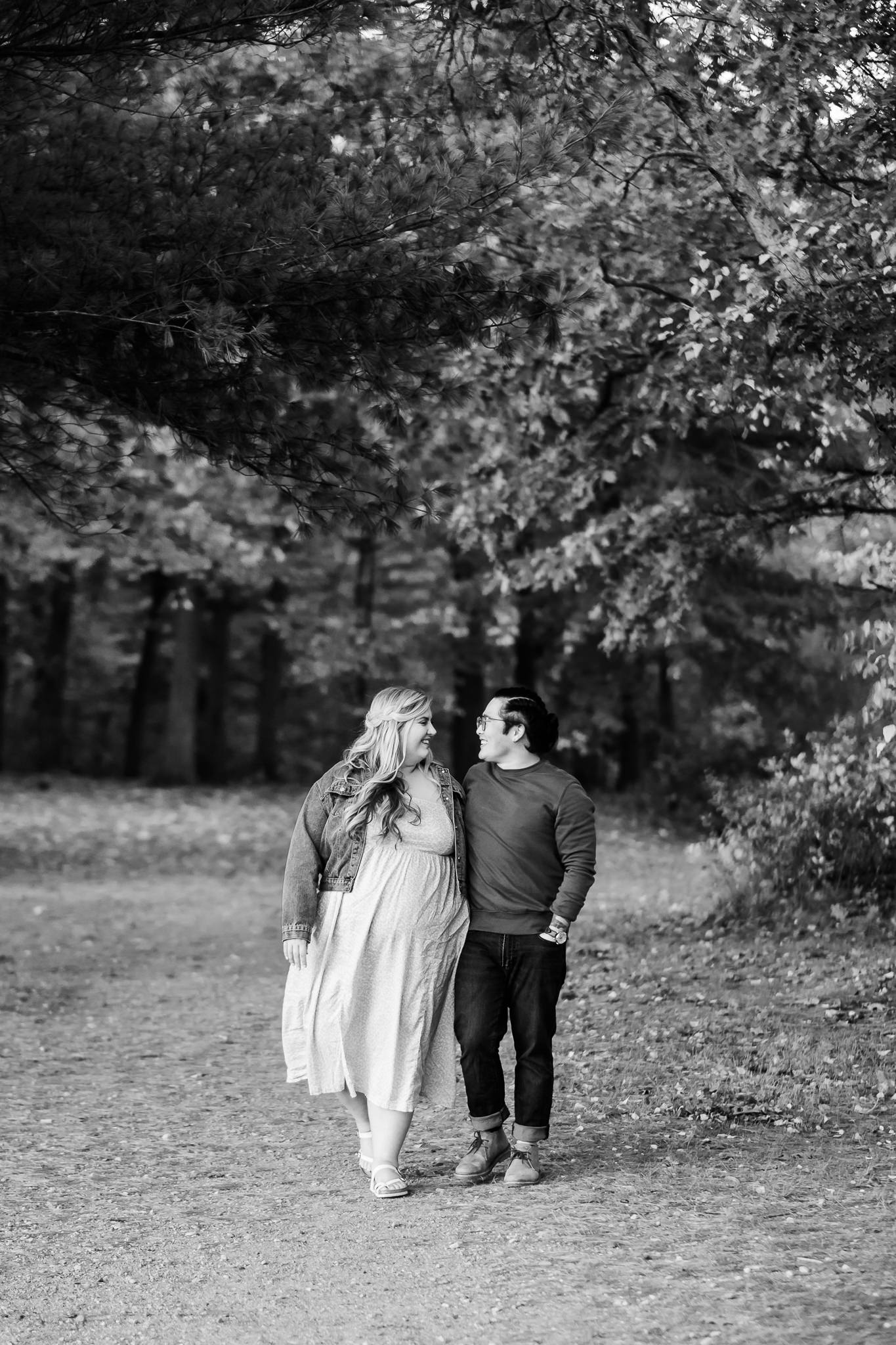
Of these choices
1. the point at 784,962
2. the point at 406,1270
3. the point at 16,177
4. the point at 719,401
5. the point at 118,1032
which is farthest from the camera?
the point at 784,962

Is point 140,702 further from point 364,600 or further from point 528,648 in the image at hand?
point 528,648

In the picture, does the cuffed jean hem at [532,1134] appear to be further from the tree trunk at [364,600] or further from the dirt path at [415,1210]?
the tree trunk at [364,600]

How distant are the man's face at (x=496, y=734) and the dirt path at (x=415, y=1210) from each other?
166 cm

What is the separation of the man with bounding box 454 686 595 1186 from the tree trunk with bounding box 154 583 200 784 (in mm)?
20191

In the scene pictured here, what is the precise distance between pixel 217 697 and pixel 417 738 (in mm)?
24441

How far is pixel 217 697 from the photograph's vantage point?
29.2m

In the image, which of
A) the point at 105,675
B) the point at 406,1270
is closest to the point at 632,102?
the point at 406,1270

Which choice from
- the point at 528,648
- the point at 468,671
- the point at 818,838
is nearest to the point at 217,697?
the point at 468,671

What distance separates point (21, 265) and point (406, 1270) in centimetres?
468

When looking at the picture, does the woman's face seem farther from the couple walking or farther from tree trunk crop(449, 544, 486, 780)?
tree trunk crop(449, 544, 486, 780)

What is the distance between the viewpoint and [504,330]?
7066 mm

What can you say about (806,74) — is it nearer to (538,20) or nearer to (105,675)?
(538,20)

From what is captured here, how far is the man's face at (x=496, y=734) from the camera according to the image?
17.7 feet

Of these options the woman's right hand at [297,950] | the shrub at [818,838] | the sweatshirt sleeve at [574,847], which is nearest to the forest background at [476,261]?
the shrub at [818,838]
